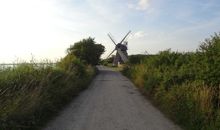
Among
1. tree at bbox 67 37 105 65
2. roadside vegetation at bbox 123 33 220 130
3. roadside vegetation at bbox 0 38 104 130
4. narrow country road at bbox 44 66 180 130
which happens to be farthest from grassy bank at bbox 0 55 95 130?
tree at bbox 67 37 105 65

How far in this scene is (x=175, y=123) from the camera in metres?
11.6

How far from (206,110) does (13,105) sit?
616 centimetres

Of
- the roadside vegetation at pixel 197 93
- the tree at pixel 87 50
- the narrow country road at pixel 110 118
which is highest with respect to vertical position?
the tree at pixel 87 50

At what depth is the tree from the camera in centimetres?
5944

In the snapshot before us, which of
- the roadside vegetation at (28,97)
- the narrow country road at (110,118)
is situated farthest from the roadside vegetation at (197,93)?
the roadside vegetation at (28,97)

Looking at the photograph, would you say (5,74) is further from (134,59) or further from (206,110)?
(134,59)

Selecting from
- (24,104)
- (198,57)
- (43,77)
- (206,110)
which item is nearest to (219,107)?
(206,110)

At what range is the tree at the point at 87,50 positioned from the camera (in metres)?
59.4

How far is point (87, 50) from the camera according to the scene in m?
59.6

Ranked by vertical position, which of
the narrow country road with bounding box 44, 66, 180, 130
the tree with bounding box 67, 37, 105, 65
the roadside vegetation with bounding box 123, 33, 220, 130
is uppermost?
the tree with bounding box 67, 37, 105, 65

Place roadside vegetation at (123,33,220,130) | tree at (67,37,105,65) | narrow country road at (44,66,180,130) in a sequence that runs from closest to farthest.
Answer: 1. roadside vegetation at (123,33,220,130)
2. narrow country road at (44,66,180,130)
3. tree at (67,37,105,65)

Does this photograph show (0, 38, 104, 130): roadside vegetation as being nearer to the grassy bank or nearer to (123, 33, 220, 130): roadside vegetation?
the grassy bank

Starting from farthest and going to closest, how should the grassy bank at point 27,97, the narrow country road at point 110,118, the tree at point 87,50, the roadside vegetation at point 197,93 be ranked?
the tree at point 87,50
the narrow country road at point 110,118
the roadside vegetation at point 197,93
the grassy bank at point 27,97

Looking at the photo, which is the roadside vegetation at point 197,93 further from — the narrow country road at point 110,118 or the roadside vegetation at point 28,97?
the roadside vegetation at point 28,97
